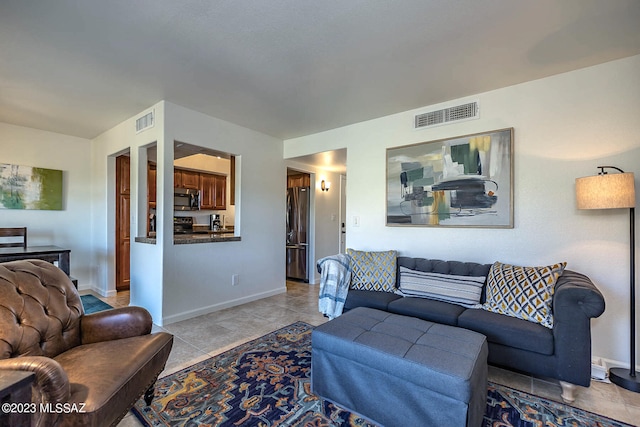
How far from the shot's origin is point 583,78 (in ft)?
8.00

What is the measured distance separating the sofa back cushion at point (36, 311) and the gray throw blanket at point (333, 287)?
1.97m

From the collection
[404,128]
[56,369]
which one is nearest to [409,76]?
[404,128]

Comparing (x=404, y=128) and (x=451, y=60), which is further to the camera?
(x=404, y=128)

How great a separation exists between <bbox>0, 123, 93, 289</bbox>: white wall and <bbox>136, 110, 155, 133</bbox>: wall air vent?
75.4 inches

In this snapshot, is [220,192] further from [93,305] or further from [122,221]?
[93,305]

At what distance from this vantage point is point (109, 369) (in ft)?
4.53

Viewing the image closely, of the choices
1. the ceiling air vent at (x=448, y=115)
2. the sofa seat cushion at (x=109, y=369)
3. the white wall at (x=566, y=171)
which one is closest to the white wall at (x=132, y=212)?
the sofa seat cushion at (x=109, y=369)

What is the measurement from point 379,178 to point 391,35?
1.80m

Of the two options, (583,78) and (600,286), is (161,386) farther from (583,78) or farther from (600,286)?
(583,78)

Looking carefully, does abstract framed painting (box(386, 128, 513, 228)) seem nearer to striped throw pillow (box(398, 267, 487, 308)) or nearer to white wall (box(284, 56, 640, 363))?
white wall (box(284, 56, 640, 363))

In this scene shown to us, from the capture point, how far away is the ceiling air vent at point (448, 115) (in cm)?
295

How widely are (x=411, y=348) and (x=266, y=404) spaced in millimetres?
979

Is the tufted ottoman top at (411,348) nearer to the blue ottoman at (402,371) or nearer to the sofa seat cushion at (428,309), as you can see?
the blue ottoman at (402,371)

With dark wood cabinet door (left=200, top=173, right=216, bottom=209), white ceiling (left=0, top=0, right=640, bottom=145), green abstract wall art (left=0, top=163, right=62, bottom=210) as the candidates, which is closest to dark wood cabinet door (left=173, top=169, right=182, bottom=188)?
dark wood cabinet door (left=200, top=173, right=216, bottom=209)
